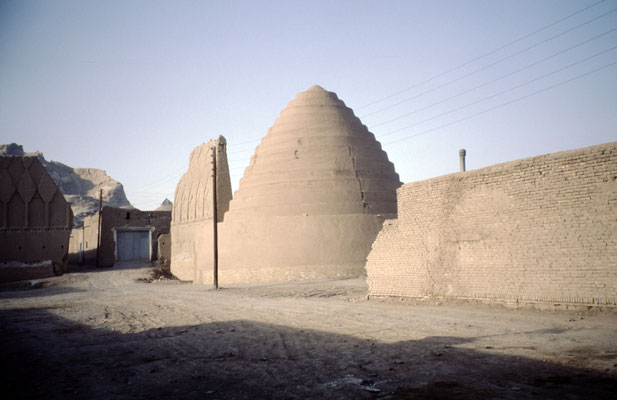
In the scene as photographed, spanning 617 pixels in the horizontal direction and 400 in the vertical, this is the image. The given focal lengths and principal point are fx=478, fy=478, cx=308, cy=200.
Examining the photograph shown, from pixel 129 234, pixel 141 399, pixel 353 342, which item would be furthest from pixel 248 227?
pixel 141 399

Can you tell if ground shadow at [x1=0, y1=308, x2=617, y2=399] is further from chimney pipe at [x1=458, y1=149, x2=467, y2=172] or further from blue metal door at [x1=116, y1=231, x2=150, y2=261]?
blue metal door at [x1=116, y1=231, x2=150, y2=261]

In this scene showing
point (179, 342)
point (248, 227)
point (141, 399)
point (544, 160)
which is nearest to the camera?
point (141, 399)

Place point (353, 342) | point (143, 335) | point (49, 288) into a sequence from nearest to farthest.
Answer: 1. point (353, 342)
2. point (143, 335)
3. point (49, 288)

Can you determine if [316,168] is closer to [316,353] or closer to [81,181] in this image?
[316,353]

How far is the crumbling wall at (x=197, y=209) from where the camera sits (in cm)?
2517

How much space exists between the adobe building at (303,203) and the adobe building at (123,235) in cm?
564

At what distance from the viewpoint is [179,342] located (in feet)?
23.6

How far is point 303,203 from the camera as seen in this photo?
22.0m

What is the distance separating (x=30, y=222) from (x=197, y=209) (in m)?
8.29

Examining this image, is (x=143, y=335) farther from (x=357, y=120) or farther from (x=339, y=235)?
(x=357, y=120)

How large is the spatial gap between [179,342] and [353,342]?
2.62 meters

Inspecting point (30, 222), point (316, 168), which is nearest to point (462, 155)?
point (316, 168)

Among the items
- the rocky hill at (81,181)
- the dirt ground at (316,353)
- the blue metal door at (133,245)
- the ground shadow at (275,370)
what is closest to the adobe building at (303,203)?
the blue metal door at (133,245)

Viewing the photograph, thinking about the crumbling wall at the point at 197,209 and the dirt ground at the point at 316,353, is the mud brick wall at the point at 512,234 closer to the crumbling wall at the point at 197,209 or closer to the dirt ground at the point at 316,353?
the dirt ground at the point at 316,353
